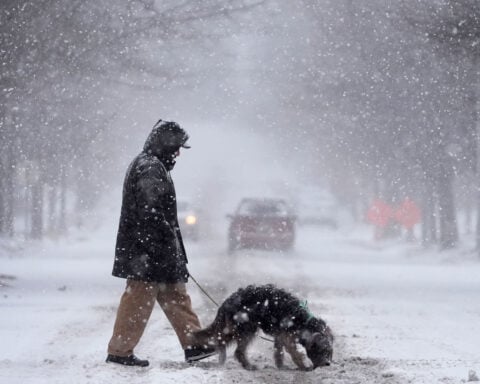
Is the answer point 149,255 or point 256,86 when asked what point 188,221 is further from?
point 149,255

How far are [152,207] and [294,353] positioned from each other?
168 cm

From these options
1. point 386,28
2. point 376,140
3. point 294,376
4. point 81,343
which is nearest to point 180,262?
point 294,376

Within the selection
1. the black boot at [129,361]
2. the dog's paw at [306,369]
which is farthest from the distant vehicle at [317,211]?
the black boot at [129,361]

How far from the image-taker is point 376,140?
28.9 metres

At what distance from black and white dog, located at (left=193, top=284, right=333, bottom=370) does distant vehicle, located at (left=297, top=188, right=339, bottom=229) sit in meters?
34.4

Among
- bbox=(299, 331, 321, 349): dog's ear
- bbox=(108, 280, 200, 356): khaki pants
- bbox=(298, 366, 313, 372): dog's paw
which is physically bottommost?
bbox=(298, 366, 313, 372): dog's paw

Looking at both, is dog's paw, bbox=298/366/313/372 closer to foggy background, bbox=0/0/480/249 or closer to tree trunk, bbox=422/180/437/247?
foggy background, bbox=0/0/480/249

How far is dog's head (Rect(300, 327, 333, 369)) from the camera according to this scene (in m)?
6.70

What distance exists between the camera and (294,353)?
6855mm

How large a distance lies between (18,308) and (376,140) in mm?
19411

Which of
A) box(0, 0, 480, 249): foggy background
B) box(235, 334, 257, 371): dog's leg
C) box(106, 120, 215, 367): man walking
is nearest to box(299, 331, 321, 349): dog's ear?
box(235, 334, 257, 371): dog's leg

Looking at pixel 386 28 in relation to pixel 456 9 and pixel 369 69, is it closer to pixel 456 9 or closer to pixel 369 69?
pixel 369 69

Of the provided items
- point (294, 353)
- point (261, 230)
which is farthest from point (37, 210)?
point (294, 353)

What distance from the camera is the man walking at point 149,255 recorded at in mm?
6680
